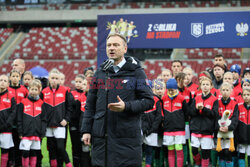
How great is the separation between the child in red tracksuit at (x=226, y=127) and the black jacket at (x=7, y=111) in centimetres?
346

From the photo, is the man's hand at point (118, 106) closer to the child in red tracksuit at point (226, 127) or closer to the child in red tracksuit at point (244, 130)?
the child in red tracksuit at point (226, 127)

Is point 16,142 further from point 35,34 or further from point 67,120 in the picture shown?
point 35,34

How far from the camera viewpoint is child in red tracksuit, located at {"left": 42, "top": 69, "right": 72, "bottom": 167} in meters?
5.62

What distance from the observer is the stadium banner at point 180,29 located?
7.79m

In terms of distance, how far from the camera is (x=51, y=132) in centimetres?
574

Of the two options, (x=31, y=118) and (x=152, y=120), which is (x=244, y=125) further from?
(x=31, y=118)

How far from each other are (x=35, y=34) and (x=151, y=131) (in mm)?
23451

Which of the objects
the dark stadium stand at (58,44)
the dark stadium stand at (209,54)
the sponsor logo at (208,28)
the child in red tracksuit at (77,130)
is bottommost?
the child in red tracksuit at (77,130)

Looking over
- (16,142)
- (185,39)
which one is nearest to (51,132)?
(16,142)

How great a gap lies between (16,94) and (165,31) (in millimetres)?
3983

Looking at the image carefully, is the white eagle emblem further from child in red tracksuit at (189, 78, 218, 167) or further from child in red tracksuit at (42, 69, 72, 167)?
child in red tracksuit at (42, 69, 72, 167)

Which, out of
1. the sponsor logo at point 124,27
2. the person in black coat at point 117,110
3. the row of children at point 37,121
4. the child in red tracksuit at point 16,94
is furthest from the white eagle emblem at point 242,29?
the person in black coat at point 117,110

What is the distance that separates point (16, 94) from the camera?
19.5 feet

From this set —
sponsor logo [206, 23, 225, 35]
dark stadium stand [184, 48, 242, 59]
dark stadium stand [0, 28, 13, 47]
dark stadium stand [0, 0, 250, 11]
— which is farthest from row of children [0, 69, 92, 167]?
dark stadium stand [0, 28, 13, 47]
